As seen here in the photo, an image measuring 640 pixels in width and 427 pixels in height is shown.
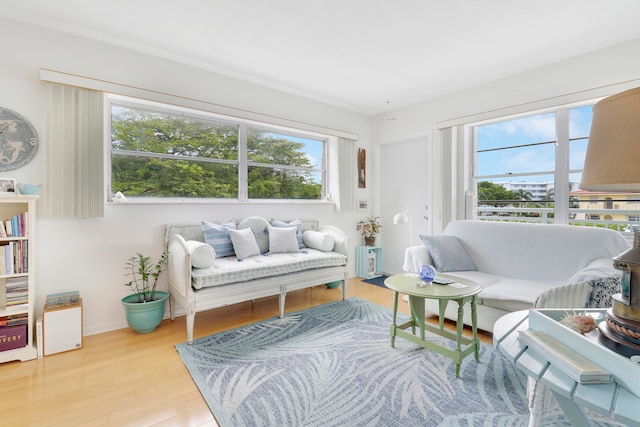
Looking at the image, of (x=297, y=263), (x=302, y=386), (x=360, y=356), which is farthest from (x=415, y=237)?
(x=302, y=386)

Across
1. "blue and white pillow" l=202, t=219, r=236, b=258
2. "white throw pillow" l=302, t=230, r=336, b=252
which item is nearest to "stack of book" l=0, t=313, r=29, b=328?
"blue and white pillow" l=202, t=219, r=236, b=258

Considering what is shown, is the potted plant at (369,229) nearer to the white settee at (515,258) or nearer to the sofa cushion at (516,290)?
the white settee at (515,258)

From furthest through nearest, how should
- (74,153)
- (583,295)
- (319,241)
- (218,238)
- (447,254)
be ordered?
1. (319,241)
2. (218,238)
3. (447,254)
4. (74,153)
5. (583,295)

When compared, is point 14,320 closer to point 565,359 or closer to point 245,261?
point 245,261

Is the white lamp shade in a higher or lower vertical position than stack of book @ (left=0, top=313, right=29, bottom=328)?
higher

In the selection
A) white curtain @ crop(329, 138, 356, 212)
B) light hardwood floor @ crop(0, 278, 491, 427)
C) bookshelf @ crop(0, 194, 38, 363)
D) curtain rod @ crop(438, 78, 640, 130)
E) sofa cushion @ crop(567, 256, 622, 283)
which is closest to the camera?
light hardwood floor @ crop(0, 278, 491, 427)

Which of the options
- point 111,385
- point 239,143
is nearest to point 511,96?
point 239,143

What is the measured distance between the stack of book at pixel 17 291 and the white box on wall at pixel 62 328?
0.50ft

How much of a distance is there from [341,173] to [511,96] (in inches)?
84.1

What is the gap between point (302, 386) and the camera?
1.88 metres

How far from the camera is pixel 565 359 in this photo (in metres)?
0.77

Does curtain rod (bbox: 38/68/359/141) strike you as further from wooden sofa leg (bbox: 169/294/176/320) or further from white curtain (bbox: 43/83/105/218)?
wooden sofa leg (bbox: 169/294/176/320)

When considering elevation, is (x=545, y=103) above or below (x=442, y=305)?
above

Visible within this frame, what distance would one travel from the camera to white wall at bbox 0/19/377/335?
2.35m
